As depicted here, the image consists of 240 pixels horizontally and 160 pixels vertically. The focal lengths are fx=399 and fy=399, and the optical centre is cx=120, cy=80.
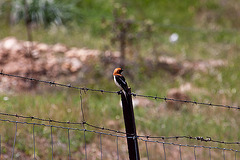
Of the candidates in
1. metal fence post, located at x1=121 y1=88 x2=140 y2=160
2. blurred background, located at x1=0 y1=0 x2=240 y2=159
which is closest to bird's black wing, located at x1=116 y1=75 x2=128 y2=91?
metal fence post, located at x1=121 y1=88 x2=140 y2=160

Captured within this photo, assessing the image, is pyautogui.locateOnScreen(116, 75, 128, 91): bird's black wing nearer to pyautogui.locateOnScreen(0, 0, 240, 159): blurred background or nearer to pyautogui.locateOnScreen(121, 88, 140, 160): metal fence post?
pyautogui.locateOnScreen(121, 88, 140, 160): metal fence post

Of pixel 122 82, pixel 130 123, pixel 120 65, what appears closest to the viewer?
pixel 130 123

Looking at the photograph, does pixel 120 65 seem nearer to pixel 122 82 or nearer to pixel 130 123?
pixel 122 82

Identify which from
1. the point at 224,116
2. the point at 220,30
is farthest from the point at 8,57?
the point at 220,30

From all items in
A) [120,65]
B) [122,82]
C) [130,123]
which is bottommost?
[130,123]

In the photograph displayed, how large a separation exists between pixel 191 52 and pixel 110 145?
600cm

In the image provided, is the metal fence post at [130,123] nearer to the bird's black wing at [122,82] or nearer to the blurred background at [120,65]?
the bird's black wing at [122,82]

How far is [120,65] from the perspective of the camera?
37.1ft

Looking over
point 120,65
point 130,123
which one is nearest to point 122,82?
point 130,123

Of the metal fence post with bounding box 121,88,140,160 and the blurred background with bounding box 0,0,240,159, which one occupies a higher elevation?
the blurred background with bounding box 0,0,240,159

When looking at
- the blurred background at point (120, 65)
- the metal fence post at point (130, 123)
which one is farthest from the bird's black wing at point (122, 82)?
the blurred background at point (120, 65)

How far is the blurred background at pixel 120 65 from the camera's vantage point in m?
7.93

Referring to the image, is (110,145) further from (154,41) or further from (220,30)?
(220,30)

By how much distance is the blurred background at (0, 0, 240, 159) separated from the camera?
26.0ft
